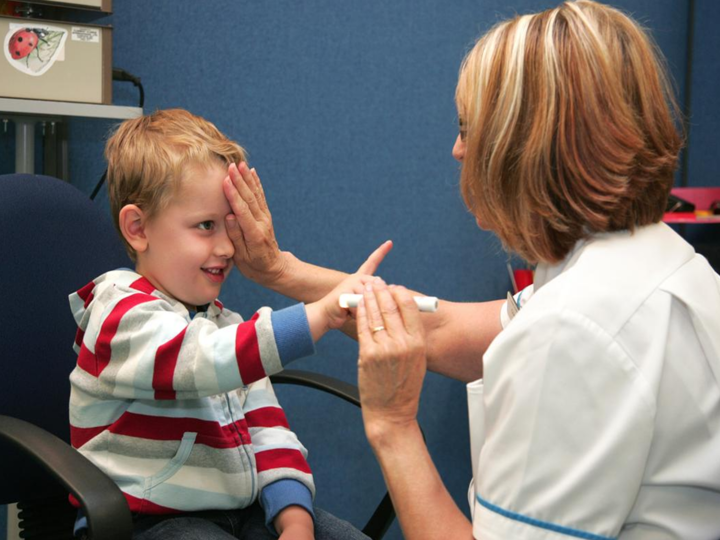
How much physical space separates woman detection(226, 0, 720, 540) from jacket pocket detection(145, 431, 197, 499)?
0.28 meters

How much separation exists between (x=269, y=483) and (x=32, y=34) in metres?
0.98

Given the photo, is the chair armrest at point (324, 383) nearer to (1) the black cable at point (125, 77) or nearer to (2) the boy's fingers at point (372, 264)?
(2) the boy's fingers at point (372, 264)

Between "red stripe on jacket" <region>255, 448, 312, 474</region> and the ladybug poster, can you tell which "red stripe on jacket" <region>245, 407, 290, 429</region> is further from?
the ladybug poster

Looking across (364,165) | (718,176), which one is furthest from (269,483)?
(718,176)

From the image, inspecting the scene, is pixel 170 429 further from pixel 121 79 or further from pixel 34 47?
pixel 121 79

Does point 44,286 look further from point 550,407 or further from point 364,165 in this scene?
point 364,165

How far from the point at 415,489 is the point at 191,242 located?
489mm

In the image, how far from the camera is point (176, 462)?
1.09 metres

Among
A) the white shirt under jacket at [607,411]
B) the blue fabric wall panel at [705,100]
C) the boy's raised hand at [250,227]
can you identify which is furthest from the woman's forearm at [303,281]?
the blue fabric wall panel at [705,100]

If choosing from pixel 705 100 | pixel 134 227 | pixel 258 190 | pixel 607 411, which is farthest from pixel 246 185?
pixel 705 100

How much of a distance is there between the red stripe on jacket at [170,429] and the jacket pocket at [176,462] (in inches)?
0.6

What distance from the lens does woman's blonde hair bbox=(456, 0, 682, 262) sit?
890mm

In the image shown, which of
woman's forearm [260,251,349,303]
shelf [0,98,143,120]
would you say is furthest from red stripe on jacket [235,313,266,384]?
shelf [0,98,143,120]

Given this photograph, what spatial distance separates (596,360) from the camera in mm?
802
